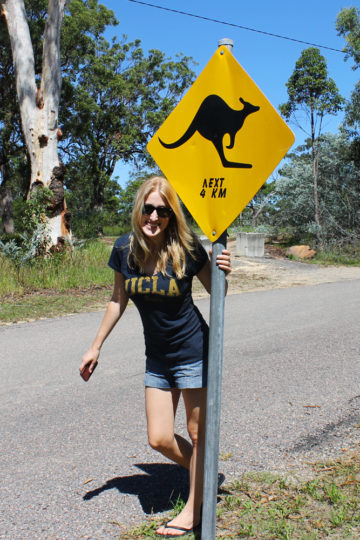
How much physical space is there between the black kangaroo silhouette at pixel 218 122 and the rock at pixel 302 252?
17895 millimetres

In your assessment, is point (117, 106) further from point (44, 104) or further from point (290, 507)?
point (290, 507)

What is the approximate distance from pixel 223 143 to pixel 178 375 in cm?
123

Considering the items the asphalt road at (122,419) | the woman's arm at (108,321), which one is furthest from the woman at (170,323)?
the asphalt road at (122,419)

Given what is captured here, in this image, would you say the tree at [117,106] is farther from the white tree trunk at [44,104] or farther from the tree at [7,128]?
the white tree trunk at [44,104]

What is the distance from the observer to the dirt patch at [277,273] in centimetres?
1399

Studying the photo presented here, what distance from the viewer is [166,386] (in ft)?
9.70

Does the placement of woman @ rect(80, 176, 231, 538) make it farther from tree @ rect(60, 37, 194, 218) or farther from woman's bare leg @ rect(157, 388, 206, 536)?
tree @ rect(60, 37, 194, 218)

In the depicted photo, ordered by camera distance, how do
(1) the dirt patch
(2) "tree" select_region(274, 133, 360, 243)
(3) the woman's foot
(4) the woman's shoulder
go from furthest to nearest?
(2) "tree" select_region(274, 133, 360, 243) < (1) the dirt patch < (4) the woman's shoulder < (3) the woman's foot

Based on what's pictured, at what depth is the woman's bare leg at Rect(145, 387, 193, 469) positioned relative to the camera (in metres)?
2.90

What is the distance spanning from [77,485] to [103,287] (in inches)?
343

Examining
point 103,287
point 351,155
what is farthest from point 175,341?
point 351,155

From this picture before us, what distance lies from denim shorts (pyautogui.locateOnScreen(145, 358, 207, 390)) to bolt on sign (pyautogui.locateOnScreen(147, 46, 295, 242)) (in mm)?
834

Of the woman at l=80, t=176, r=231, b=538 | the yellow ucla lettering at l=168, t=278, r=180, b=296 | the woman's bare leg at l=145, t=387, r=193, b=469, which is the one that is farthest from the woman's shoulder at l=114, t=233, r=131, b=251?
the woman's bare leg at l=145, t=387, r=193, b=469

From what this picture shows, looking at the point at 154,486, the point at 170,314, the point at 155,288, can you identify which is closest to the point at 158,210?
the point at 155,288
